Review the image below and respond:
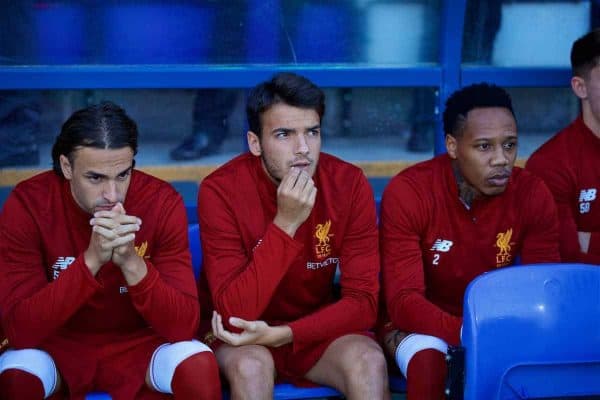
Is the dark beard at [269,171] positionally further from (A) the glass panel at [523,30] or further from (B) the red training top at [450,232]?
(A) the glass panel at [523,30]

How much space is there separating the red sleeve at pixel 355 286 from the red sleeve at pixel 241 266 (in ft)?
0.57

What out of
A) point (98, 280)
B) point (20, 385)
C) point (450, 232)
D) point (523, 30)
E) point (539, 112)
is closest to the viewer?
point (20, 385)

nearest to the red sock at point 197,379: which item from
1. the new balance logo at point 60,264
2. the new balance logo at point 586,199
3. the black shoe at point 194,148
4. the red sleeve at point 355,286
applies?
the red sleeve at point 355,286

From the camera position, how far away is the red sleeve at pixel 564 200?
4062 millimetres

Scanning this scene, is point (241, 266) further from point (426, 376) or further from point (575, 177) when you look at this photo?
point (575, 177)

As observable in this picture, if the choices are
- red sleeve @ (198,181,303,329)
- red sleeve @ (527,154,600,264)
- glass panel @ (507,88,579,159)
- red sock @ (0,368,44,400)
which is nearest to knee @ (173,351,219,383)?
red sleeve @ (198,181,303,329)

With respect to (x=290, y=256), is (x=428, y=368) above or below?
below

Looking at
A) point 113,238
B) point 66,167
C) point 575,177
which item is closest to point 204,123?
point 66,167

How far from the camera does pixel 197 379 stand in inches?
128

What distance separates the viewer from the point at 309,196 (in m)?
3.48

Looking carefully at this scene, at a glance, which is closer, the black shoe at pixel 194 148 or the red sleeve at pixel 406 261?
the red sleeve at pixel 406 261

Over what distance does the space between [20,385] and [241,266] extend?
0.84m

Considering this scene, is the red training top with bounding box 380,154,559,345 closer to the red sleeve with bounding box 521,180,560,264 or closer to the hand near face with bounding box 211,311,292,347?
the red sleeve with bounding box 521,180,560,264

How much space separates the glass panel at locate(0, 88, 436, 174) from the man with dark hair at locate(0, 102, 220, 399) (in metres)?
0.81
